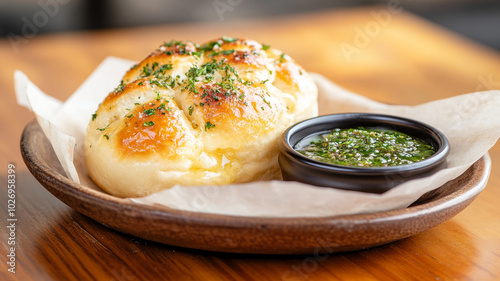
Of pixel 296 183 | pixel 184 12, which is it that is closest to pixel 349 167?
pixel 296 183

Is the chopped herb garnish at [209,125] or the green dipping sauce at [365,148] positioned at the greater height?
the chopped herb garnish at [209,125]

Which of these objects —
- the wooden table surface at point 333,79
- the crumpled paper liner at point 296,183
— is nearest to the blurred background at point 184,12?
the wooden table surface at point 333,79

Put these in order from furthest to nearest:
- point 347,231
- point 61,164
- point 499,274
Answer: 1. point 61,164
2. point 499,274
3. point 347,231

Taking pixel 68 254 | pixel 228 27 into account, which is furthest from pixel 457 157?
pixel 228 27

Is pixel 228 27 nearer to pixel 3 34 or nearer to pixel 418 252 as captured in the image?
pixel 3 34

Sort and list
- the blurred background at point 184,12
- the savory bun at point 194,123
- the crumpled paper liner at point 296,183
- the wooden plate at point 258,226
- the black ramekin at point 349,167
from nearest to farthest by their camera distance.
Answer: the wooden plate at point 258,226 → the crumpled paper liner at point 296,183 → the black ramekin at point 349,167 → the savory bun at point 194,123 → the blurred background at point 184,12

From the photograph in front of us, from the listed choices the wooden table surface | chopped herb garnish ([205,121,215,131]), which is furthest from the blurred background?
chopped herb garnish ([205,121,215,131])

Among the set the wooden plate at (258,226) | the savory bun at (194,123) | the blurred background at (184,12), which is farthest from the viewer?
the blurred background at (184,12)

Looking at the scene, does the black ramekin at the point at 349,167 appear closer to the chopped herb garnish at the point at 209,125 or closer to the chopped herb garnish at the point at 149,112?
the chopped herb garnish at the point at 209,125
